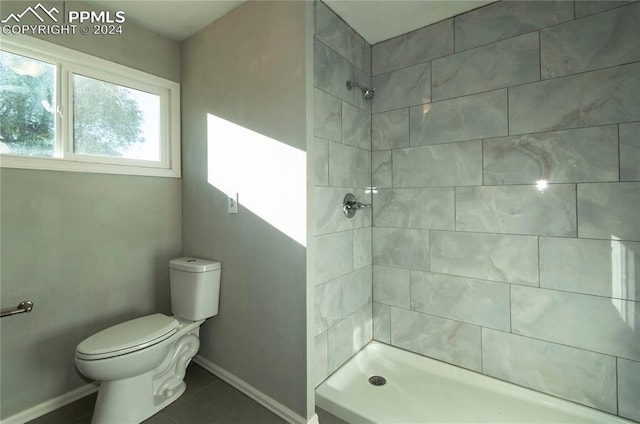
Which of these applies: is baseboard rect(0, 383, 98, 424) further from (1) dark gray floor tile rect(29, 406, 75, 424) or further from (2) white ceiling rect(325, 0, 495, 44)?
(2) white ceiling rect(325, 0, 495, 44)

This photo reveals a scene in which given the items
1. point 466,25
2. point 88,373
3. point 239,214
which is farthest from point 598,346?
point 88,373

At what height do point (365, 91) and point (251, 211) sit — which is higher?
point (365, 91)

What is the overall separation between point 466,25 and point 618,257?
1.58 meters

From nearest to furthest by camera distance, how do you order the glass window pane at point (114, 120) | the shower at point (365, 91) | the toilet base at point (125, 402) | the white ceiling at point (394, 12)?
the toilet base at point (125, 402) < the white ceiling at point (394, 12) < the glass window pane at point (114, 120) < the shower at point (365, 91)

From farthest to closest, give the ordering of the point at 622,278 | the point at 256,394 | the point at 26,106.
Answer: the point at 256,394, the point at 26,106, the point at 622,278

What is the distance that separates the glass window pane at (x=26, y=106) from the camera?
62.6 inches

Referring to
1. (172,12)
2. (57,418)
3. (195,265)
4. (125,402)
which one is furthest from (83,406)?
(172,12)

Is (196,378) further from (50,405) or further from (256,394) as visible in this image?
(50,405)

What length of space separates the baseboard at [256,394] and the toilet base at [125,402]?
44 cm

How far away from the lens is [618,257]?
4.73 feet

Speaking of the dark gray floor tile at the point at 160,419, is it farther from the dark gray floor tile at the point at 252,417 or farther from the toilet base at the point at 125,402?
the dark gray floor tile at the point at 252,417

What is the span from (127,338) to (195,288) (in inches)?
17.5

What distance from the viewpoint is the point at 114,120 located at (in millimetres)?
2010

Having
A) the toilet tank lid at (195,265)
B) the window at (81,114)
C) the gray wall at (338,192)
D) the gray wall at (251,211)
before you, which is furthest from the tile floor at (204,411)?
the window at (81,114)
